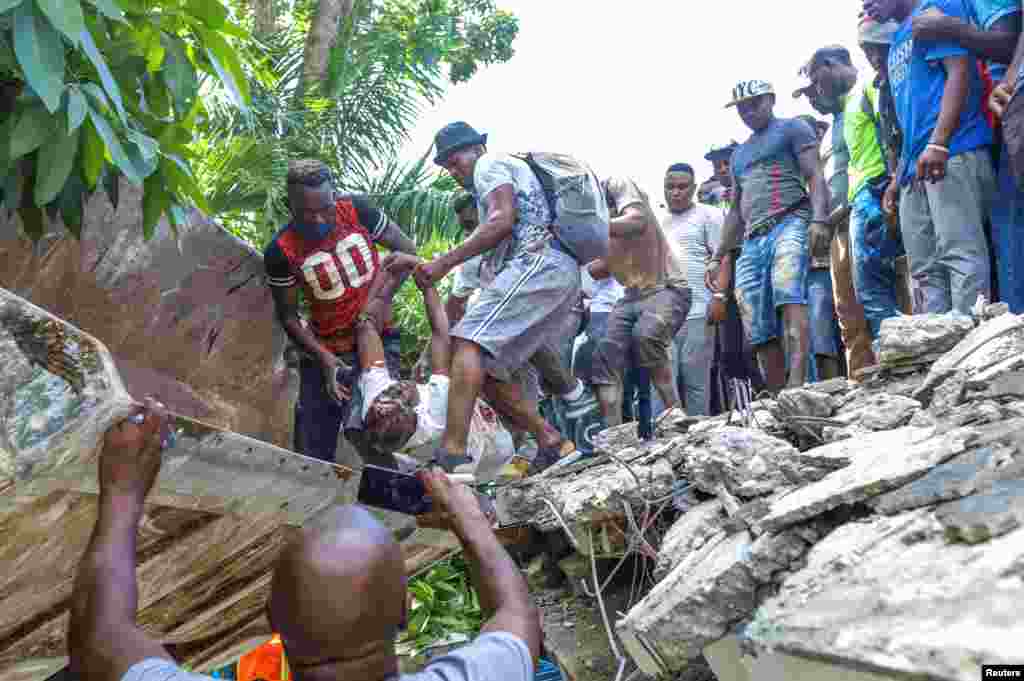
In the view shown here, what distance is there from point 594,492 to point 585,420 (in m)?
1.80

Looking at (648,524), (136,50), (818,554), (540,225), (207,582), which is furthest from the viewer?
(540,225)

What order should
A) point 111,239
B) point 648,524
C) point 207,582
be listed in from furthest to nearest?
Answer: point 111,239
point 648,524
point 207,582

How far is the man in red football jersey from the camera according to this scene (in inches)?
153

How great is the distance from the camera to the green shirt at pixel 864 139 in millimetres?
4383

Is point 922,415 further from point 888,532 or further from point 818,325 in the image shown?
point 818,325

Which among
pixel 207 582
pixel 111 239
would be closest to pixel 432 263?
pixel 111 239

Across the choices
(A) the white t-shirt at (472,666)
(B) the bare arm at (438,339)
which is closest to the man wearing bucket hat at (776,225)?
(B) the bare arm at (438,339)

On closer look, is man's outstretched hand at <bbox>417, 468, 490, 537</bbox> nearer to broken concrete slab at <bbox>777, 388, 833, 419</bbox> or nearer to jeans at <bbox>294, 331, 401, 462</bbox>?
broken concrete slab at <bbox>777, 388, 833, 419</bbox>

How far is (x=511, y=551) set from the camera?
13.7 feet

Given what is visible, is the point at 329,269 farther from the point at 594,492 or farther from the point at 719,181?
the point at 719,181

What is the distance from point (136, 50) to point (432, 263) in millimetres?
1828

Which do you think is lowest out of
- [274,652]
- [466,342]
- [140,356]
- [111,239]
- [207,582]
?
[274,652]

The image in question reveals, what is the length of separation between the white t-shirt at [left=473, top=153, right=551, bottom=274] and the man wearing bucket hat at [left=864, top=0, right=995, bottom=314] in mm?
1489

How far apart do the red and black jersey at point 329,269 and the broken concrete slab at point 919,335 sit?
212cm
